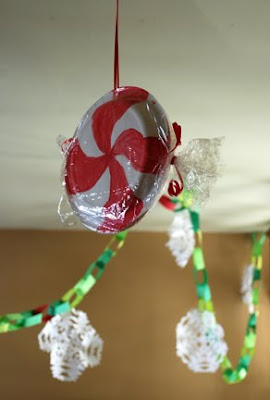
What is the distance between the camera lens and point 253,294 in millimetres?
3668

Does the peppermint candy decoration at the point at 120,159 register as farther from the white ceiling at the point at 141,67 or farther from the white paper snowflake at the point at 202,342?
the white paper snowflake at the point at 202,342

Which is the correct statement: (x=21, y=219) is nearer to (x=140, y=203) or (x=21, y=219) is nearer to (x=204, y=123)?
(x=204, y=123)

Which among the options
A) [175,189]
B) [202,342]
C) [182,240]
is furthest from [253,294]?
[175,189]

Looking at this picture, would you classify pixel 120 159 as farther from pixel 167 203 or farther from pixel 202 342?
pixel 202 342

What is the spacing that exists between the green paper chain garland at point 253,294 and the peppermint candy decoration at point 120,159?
1533mm

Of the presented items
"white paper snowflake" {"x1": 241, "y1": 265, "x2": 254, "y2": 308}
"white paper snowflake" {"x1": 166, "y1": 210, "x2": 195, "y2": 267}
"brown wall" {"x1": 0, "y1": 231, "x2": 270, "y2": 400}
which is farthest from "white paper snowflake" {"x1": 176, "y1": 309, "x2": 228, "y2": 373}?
"white paper snowflake" {"x1": 241, "y1": 265, "x2": 254, "y2": 308}

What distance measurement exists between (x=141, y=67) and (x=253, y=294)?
231cm

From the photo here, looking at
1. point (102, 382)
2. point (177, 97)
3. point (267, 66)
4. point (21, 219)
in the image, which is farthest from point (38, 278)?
point (267, 66)

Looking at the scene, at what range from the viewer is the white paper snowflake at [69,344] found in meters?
3.05

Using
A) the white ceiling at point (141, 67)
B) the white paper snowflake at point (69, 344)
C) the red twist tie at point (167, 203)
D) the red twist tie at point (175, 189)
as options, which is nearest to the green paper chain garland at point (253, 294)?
the red twist tie at point (167, 203)

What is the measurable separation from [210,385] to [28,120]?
2177mm

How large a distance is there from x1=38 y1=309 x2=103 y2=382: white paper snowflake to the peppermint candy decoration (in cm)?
187

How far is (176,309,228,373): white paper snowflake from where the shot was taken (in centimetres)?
301

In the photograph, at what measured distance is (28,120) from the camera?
2078mm
